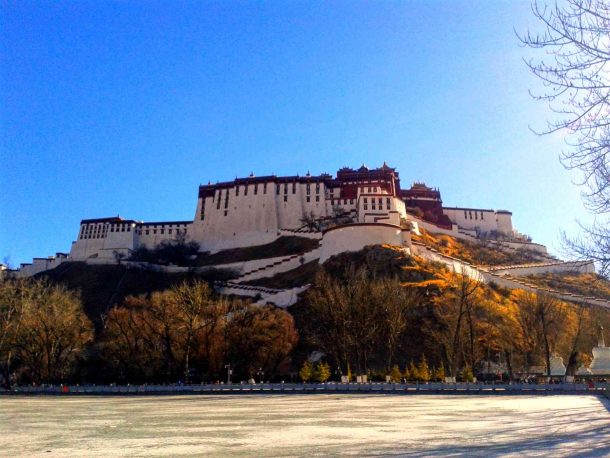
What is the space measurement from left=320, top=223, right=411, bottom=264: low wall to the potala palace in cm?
1364

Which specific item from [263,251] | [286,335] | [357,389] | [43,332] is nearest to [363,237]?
[286,335]

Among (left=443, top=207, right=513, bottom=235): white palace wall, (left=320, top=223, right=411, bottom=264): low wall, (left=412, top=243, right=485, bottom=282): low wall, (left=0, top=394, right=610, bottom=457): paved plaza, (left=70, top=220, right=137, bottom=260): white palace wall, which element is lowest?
(left=0, top=394, right=610, bottom=457): paved plaza

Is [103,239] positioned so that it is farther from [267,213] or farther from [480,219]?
[480,219]

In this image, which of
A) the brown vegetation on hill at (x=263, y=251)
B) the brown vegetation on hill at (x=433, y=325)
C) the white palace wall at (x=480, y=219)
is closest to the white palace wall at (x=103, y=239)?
the brown vegetation on hill at (x=263, y=251)

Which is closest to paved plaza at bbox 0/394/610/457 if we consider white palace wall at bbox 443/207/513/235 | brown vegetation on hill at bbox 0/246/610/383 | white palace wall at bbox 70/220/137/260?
brown vegetation on hill at bbox 0/246/610/383

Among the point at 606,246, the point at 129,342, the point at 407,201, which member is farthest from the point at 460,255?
the point at 606,246

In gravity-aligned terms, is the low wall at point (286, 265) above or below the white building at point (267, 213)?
below

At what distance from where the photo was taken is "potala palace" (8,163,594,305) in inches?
3450

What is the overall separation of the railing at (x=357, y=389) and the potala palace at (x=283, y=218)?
39.8 m

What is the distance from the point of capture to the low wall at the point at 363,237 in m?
63.2

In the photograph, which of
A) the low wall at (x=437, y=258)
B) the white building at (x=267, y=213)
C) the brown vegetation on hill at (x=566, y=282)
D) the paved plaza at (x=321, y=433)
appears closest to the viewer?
the paved plaza at (x=321, y=433)

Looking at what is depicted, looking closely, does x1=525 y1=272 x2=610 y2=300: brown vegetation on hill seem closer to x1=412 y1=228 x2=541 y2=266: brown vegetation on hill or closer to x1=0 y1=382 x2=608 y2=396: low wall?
x1=412 y1=228 x2=541 y2=266: brown vegetation on hill

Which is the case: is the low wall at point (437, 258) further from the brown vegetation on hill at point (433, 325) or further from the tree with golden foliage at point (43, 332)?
the tree with golden foliage at point (43, 332)

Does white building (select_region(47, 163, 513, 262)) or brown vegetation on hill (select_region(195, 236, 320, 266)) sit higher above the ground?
white building (select_region(47, 163, 513, 262))
